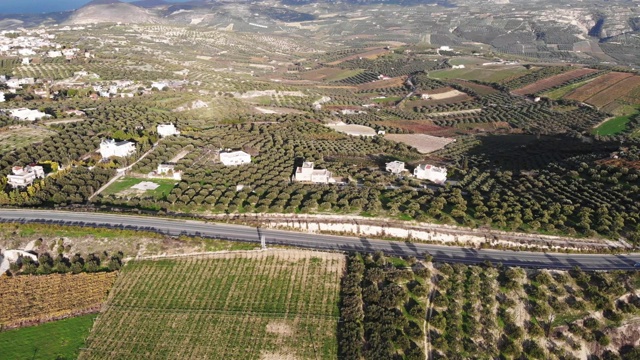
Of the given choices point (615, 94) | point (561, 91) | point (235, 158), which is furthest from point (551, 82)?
point (235, 158)

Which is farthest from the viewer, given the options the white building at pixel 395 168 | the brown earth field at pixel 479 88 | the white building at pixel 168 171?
the brown earth field at pixel 479 88

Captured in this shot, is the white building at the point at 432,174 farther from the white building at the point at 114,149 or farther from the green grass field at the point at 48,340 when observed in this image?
the green grass field at the point at 48,340

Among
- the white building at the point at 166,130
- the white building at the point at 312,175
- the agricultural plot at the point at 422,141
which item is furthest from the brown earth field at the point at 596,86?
the white building at the point at 166,130

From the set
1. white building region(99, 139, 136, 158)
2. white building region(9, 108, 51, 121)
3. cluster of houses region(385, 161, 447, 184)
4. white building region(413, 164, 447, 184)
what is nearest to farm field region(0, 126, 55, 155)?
white building region(9, 108, 51, 121)

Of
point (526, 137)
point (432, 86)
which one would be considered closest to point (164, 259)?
point (526, 137)

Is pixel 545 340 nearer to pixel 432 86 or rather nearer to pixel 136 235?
pixel 136 235

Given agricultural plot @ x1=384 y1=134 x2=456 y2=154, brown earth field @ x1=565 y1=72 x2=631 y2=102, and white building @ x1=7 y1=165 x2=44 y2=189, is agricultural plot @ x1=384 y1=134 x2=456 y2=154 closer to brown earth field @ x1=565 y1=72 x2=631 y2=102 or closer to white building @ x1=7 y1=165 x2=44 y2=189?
brown earth field @ x1=565 y1=72 x2=631 y2=102
